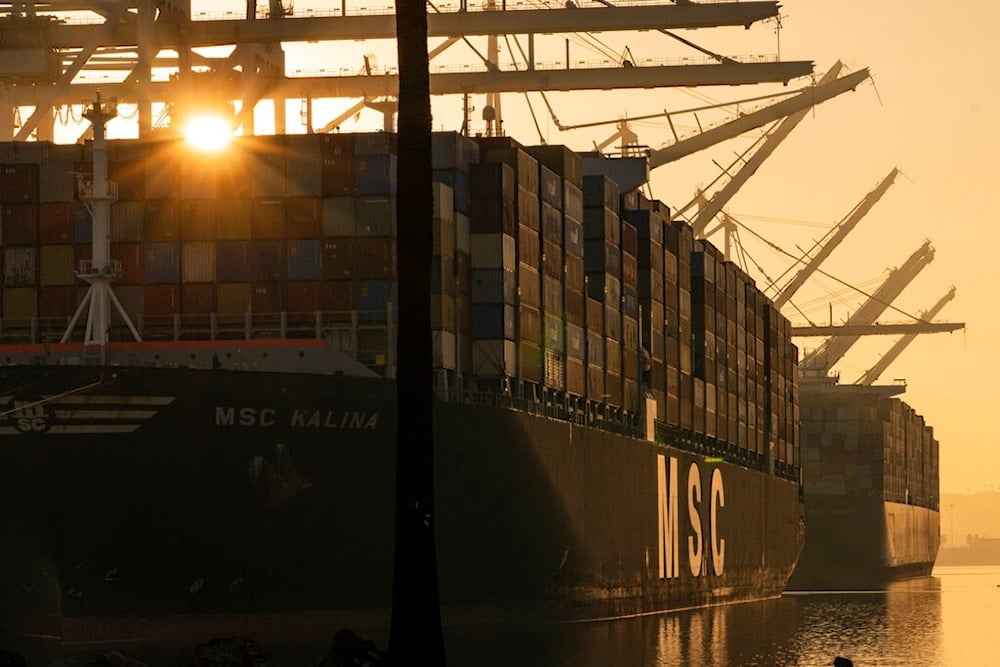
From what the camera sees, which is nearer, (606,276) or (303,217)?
(303,217)

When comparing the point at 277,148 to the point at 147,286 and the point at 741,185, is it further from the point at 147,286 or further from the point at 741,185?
the point at 741,185

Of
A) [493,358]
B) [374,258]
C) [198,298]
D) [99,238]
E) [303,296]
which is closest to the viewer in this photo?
[99,238]

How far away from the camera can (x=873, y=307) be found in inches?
5748

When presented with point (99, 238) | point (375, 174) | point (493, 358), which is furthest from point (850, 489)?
point (99, 238)

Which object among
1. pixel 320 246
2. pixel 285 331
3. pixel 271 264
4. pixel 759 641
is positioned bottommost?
pixel 759 641

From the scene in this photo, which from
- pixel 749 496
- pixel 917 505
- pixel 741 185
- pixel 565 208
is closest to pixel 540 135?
pixel 565 208

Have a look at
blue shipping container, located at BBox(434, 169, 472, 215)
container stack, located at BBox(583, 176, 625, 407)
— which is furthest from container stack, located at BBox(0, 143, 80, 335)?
container stack, located at BBox(583, 176, 625, 407)

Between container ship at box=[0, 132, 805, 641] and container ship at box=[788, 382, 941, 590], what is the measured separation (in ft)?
244

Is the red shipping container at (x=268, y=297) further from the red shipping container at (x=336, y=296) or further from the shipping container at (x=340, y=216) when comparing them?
the shipping container at (x=340, y=216)

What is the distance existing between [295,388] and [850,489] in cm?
10105

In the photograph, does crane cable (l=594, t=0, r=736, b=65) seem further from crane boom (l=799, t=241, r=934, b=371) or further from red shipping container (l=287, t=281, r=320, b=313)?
crane boom (l=799, t=241, r=934, b=371)

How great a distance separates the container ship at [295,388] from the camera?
4041 cm

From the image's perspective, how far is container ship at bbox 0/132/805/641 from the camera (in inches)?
1591

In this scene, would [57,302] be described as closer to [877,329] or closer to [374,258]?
[374,258]
